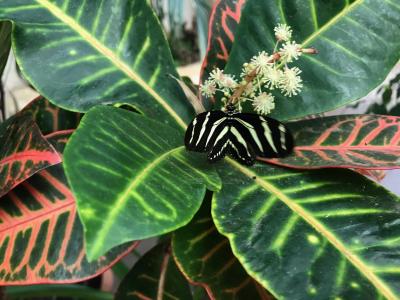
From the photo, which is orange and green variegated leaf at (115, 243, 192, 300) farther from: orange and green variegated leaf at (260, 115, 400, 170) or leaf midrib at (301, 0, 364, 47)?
leaf midrib at (301, 0, 364, 47)

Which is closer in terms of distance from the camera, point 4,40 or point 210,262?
point 210,262

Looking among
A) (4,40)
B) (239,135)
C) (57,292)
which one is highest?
(4,40)

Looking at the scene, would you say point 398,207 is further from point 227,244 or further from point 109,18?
point 109,18

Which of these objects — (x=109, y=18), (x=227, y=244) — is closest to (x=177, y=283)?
(x=227, y=244)

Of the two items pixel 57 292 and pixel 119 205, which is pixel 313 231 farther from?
pixel 57 292

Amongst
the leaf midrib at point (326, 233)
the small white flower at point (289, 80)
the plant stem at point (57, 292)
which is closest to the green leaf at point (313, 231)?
the leaf midrib at point (326, 233)

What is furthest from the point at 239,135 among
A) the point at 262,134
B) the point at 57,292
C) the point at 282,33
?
the point at 57,292

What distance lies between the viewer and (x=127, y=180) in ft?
1.41

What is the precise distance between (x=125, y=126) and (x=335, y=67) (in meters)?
0.32

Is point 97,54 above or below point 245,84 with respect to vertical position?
above

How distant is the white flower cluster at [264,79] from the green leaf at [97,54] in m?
0.07

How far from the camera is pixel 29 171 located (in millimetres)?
562

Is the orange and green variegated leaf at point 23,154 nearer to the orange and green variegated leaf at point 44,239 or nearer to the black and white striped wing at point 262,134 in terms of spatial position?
the orange and green variegated leaf at point 44,239

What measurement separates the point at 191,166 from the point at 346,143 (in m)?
0.23
